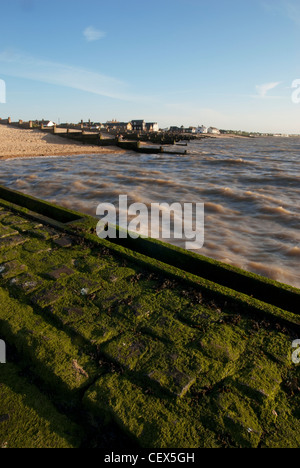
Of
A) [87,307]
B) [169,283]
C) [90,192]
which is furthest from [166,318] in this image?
[90,192]

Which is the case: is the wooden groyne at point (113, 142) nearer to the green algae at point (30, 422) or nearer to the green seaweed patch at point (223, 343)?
the green seaweed patch at point (223, 343)

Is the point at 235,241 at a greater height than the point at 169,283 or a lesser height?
lesser

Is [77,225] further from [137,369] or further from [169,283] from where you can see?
[137,369]

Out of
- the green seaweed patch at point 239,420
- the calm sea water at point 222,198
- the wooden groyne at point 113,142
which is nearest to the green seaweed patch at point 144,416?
the green seaweed patch at point 239,420

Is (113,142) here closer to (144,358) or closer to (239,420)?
(144,358)

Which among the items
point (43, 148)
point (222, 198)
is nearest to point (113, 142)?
point (43, 148)

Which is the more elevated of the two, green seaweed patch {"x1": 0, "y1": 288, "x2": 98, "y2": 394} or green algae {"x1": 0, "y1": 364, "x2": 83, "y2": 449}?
green seaweed patch {"x1": 0, "y1": 288, "x2": 98, "y2": 394}

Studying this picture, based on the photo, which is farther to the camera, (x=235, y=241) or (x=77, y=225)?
(x=235, y=241)

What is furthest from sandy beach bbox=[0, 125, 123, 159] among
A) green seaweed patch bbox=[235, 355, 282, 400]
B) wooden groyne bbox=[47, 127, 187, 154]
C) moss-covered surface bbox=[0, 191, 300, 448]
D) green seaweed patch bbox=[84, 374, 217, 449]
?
green seaweed patch bbox=[235, 355, 282, 400]

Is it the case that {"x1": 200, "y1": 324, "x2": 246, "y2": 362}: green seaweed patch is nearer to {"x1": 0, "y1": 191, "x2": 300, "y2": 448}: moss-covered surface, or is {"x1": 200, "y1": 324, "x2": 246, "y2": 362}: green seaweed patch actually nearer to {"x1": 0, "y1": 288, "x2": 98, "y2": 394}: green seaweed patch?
{"x1": 0, "y1": 191, "x2": 300, "y2": 448}: moss-covered surface
